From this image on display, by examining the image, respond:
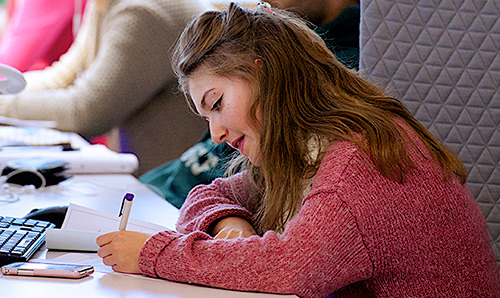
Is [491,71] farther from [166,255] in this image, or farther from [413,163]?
[166,255]

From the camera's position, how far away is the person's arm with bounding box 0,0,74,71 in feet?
10.0

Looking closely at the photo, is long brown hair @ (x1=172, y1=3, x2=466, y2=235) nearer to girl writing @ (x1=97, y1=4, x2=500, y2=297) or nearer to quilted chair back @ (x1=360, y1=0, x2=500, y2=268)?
girl writing @ (x1=97, y1=4, x2=500, y2=297)

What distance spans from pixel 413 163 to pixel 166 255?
365 mm

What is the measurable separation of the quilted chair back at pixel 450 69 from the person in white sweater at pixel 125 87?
1.20 metres

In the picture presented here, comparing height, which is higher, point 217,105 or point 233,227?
point 217,105

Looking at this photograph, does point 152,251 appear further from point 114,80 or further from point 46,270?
point 114,80

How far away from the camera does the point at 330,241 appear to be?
0.68 metres

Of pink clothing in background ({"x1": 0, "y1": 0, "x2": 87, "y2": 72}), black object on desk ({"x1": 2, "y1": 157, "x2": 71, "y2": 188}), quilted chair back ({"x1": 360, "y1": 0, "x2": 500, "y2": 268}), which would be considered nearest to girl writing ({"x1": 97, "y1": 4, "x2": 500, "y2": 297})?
quilted chair back ({"x1": 360, "y1": 0, "x2": 500, "y2": 268})

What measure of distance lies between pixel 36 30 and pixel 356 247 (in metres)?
2.80

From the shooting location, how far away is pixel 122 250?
76cm

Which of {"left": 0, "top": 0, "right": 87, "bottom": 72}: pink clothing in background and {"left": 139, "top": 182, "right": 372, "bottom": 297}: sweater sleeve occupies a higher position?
{"left": 139, "top": 182, "right": 372, "bottom": 297}: sweater sleeve

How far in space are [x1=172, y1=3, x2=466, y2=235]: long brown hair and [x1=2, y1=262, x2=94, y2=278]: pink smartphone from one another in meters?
0.33

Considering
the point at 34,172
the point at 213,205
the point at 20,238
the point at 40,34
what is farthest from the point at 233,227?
the point at 40,34

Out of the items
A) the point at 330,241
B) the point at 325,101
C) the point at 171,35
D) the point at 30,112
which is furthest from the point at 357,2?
the point at 30,112
